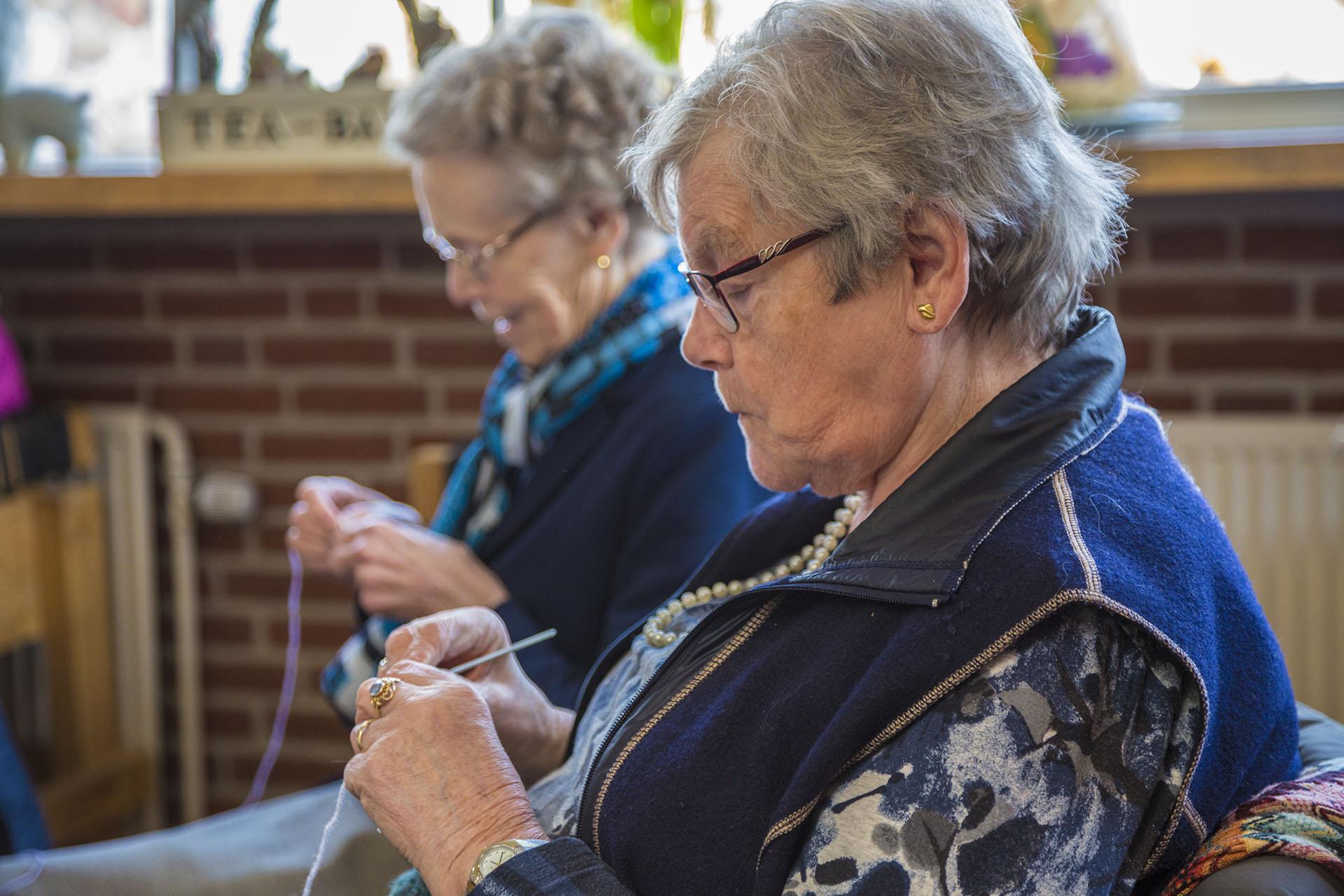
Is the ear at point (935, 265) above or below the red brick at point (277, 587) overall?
above

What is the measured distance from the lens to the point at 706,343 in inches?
34.5

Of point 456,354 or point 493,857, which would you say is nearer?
point 493,857

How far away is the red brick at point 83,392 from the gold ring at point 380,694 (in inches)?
63.4

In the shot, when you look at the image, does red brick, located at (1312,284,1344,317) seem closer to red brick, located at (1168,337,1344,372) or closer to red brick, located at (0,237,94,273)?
red brick, located at (1168,337,1344,372)

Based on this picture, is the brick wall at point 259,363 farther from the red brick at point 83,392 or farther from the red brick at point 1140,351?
the red brick at point 1140,351

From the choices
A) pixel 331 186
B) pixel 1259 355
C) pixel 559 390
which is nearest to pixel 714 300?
pixel 559 390

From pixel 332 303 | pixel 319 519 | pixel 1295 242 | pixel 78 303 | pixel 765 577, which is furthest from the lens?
pixel 78 303

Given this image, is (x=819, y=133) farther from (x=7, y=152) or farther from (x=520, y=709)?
(x=7, y=152)

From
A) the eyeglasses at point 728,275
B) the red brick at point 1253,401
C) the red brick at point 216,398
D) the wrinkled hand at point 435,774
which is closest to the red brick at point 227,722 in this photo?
the red brick at point 216,398

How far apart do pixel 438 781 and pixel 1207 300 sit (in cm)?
143

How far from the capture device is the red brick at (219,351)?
2166 mm

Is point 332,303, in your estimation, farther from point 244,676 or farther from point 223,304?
point 244,676

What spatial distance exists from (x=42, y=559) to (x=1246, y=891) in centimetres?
206

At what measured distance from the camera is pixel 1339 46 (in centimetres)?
168
